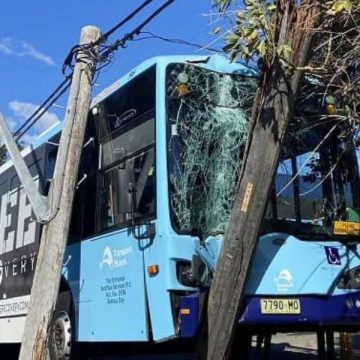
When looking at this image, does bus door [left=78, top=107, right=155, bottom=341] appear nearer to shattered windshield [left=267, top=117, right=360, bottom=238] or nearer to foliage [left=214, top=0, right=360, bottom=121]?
shattered windshield [left=267, top=117, right=360, bottom=238]

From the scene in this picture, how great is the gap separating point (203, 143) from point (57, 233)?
216 cm

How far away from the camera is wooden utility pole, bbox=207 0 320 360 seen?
20.6 ft

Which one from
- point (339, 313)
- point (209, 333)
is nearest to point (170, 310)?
point (209, 333)

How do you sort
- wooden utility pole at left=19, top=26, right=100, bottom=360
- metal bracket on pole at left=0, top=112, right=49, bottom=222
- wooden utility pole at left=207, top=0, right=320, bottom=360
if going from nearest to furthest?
wooden utility pole at left=207, top=0, right=320, bottom=360, wooden utility pole at left=19, top=26, right=100, bottom=360, metal bracket on pole at left=0, top=112, right=49, bottom=222

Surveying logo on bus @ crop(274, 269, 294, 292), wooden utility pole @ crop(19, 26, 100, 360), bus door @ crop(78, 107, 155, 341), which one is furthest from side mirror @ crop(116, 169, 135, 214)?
logo on bus @ crop(274, 269, 294, 292)

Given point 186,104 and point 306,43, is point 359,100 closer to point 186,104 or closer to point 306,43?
point 306,43

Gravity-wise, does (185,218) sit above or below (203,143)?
below

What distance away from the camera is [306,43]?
6.26 metres

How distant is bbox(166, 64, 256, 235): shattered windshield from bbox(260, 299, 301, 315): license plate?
2.74ft

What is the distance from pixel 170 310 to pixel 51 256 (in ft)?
7.02

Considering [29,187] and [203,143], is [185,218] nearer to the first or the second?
[203,143]

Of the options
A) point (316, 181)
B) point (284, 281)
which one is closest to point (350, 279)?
point (284, 281)

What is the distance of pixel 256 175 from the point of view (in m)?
6.46

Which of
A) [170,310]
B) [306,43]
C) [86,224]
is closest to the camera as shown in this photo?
[306,43]
